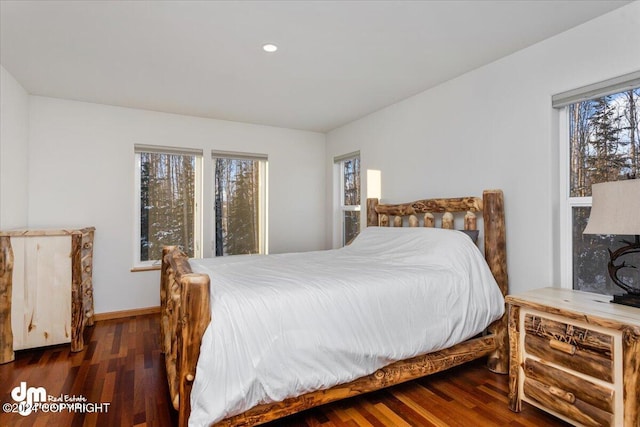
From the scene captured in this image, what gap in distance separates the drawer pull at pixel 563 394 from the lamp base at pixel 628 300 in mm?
533

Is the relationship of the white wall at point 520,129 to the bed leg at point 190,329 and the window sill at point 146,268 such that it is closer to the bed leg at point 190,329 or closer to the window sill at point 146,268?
the bed leg at point 190,329

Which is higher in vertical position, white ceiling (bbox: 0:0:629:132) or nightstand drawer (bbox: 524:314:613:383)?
white ceiling (bbox: 0:0:629:132)

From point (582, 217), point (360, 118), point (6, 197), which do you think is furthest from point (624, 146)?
point (6, 197)

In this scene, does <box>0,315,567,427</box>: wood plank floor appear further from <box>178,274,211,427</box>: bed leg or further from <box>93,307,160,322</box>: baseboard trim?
<box>93,307,160,322</box>: baseboard trim

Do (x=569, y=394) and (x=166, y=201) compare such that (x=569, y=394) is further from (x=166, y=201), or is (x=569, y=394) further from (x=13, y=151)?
(x=13, y=151)

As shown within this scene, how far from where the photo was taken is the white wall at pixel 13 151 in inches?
107

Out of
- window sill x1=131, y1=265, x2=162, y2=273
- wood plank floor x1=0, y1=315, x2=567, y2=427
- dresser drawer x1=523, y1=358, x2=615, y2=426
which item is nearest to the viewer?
dresser drawer x1=523, y1=358, x2=615, y2=426

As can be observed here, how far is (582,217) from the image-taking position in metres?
2.16

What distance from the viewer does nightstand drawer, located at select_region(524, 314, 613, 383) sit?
1519 mm

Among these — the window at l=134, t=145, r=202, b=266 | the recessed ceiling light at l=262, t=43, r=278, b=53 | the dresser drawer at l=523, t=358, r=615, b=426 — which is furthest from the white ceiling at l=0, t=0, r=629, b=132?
the dresser drawer at l=523, t=358, r=615, b=426

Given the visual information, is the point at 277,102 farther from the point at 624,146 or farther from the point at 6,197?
the point at 624,146

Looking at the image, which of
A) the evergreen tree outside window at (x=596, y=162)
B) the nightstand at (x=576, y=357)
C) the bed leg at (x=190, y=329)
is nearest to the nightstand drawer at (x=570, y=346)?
the nightstand at (x=576, y=357)

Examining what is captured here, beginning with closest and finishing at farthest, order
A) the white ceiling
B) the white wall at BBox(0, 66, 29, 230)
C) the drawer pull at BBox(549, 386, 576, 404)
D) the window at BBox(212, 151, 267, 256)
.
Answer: the drawer pull at BBox(549, 386, 576, 404) → the white ceiling → the white wall at BBox(0, 66, 29, 230) → the window at BBox(212, 151, 267, 256)

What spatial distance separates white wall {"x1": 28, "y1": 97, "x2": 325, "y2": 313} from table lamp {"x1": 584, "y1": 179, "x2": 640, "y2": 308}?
3608mm
